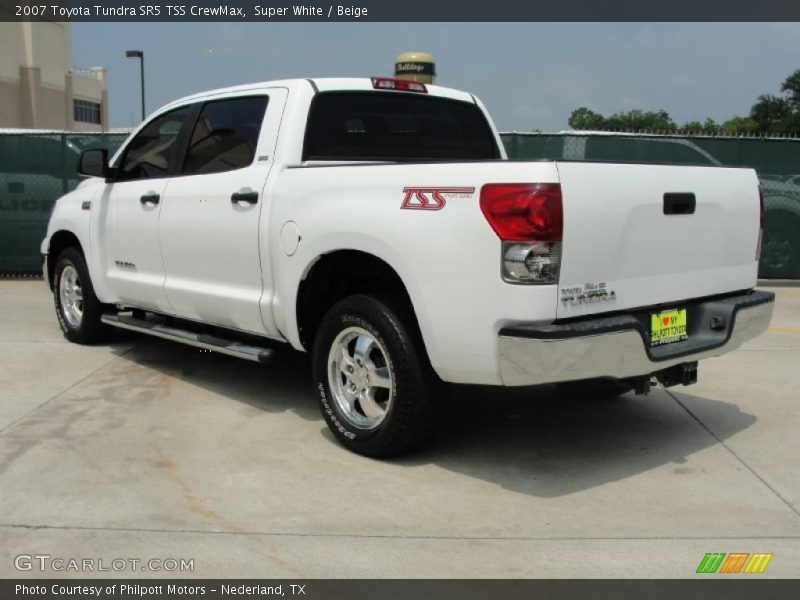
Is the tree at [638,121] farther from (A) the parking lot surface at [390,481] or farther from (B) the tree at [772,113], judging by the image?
(A) the parking lot surface at [390,481]

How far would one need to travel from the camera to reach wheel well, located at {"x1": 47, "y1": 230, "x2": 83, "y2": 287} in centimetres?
A: 696

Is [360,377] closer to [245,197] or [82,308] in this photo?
[245,197]

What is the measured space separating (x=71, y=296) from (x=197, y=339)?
7.64 ft

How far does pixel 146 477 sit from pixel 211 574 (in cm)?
111

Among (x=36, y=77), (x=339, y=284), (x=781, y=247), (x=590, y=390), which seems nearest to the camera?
(x=339, y=284)

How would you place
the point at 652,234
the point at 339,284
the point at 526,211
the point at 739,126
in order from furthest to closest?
the point at 739,126 → the point at 339,284 → the point at 652,234 → the point at 526,211

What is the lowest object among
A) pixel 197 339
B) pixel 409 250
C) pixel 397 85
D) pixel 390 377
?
pixel 197 339

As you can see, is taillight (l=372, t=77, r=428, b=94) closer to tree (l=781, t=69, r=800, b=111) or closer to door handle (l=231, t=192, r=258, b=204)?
door handle (l=231, t=192, r=258, b=204)

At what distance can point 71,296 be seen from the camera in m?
7.11

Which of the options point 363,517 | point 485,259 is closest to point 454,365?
point 485,259

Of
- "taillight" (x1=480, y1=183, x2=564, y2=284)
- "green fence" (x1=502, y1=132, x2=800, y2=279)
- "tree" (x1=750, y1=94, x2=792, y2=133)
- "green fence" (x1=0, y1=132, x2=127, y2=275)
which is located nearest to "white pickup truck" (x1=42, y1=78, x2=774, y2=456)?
"taillight" (x1=480, y1=183, x2=564, y2=284)

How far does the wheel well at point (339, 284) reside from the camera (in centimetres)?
430
